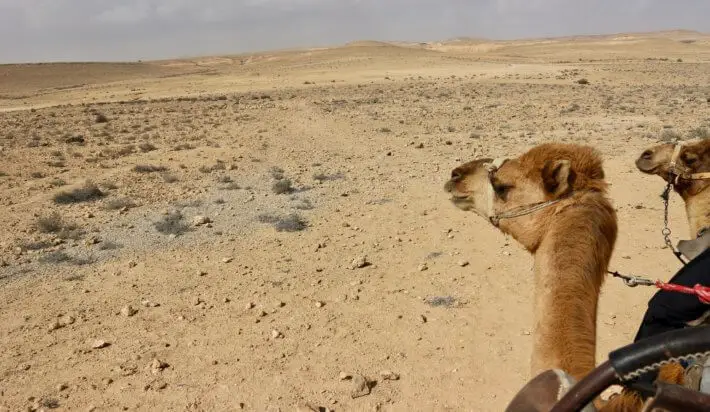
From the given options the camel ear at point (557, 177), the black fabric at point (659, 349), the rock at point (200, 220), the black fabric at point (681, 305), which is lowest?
the rock at point (200, 220)

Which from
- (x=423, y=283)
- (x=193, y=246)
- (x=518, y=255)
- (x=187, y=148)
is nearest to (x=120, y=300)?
(x=193, y=246)

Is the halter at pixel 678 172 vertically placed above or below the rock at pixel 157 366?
above

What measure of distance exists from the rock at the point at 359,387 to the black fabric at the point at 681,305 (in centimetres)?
259

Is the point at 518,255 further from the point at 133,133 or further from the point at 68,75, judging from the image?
the point at 68,75

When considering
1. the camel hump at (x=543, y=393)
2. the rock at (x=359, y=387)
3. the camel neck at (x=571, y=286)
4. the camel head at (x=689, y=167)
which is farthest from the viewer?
the rock at (x=359, y=387)

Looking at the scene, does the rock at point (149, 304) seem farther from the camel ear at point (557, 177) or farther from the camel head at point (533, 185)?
the camel ear at point (557, 177)

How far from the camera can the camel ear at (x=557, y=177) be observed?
8.71 feet

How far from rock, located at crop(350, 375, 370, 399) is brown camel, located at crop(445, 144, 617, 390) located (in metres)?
2.43

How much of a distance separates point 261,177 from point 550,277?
1090 centimetres

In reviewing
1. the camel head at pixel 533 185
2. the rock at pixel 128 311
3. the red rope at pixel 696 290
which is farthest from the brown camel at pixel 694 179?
the rock at pixel 128 311

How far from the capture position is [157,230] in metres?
9.24

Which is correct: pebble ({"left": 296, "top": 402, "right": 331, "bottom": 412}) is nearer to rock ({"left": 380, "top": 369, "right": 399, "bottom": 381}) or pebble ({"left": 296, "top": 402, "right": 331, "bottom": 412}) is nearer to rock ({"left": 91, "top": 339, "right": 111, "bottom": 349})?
rock ({"left": 380, "top": 369, "right": 399, "bottom": 381})

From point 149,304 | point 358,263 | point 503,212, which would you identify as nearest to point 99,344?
point 149,304

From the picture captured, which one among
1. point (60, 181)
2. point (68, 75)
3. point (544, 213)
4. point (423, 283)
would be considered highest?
point (68, 75)
